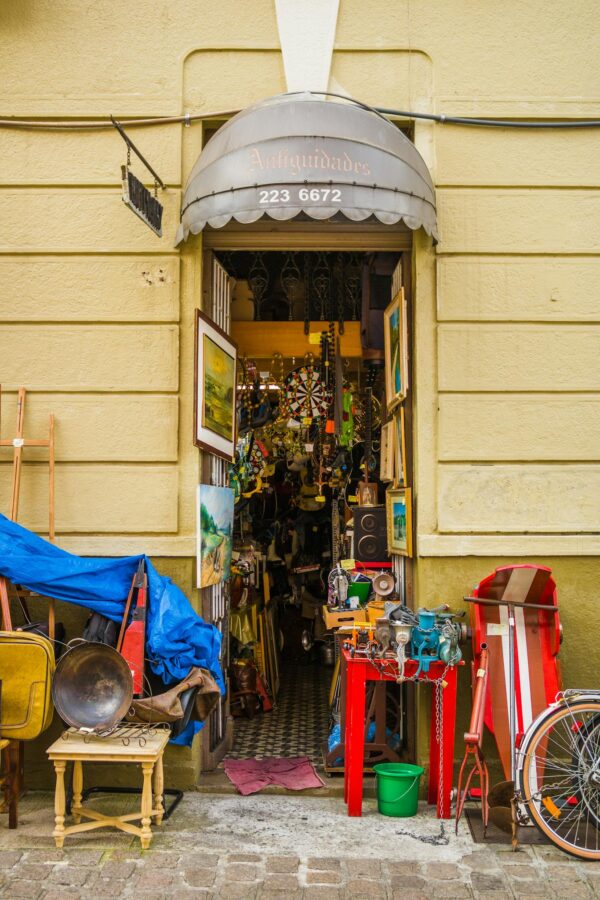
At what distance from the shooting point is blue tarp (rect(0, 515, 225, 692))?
523 centimetres

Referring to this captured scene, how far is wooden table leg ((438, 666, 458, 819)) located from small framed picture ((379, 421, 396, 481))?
72.3 inches

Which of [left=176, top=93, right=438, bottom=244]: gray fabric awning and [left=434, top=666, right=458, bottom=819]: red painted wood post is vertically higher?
[left=176, top=93, right=438, bottom=244]: gray fabric awning

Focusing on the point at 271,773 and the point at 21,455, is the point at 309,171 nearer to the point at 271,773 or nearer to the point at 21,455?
the point at 21,455

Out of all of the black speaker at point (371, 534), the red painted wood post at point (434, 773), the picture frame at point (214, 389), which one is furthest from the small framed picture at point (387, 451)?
the red painted wood post at point (434, 773)

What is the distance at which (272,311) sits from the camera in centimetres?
866

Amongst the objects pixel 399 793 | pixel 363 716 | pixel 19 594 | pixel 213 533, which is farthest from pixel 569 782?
pixel 19 594

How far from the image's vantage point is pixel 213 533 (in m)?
6.19

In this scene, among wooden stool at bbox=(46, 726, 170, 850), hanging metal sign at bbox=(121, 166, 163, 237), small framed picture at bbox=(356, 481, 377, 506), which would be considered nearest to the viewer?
wooden stool at bbox=(46, 726, 170, 850)

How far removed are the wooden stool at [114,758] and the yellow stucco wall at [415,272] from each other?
4.24ft

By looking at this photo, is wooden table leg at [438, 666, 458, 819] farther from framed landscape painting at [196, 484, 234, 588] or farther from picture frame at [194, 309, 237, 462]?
picture frame at [194, 309, 237, 462]

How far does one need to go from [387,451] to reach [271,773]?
264cm

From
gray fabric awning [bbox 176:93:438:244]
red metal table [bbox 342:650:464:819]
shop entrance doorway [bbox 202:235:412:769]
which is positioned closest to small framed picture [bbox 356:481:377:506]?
shop entrance doorway [bbox 202:235:412:769]

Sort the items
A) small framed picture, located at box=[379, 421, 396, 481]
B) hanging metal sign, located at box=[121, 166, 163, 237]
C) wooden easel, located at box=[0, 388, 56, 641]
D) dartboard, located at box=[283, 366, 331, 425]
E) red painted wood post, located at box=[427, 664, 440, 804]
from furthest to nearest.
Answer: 1. dartboard, located at box=[283, 366, 331, 425]
2. small framed picture, located at box=[379, 421, 396, 481]
3. wooden easel, located at box=[0, 388, 56, 641]
4. red painted wood post, located at box=[427, 664, 440, 804]
5. hanging metal sign, located at box=[121, 166, 163, 237]

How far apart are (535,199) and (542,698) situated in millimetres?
3480
